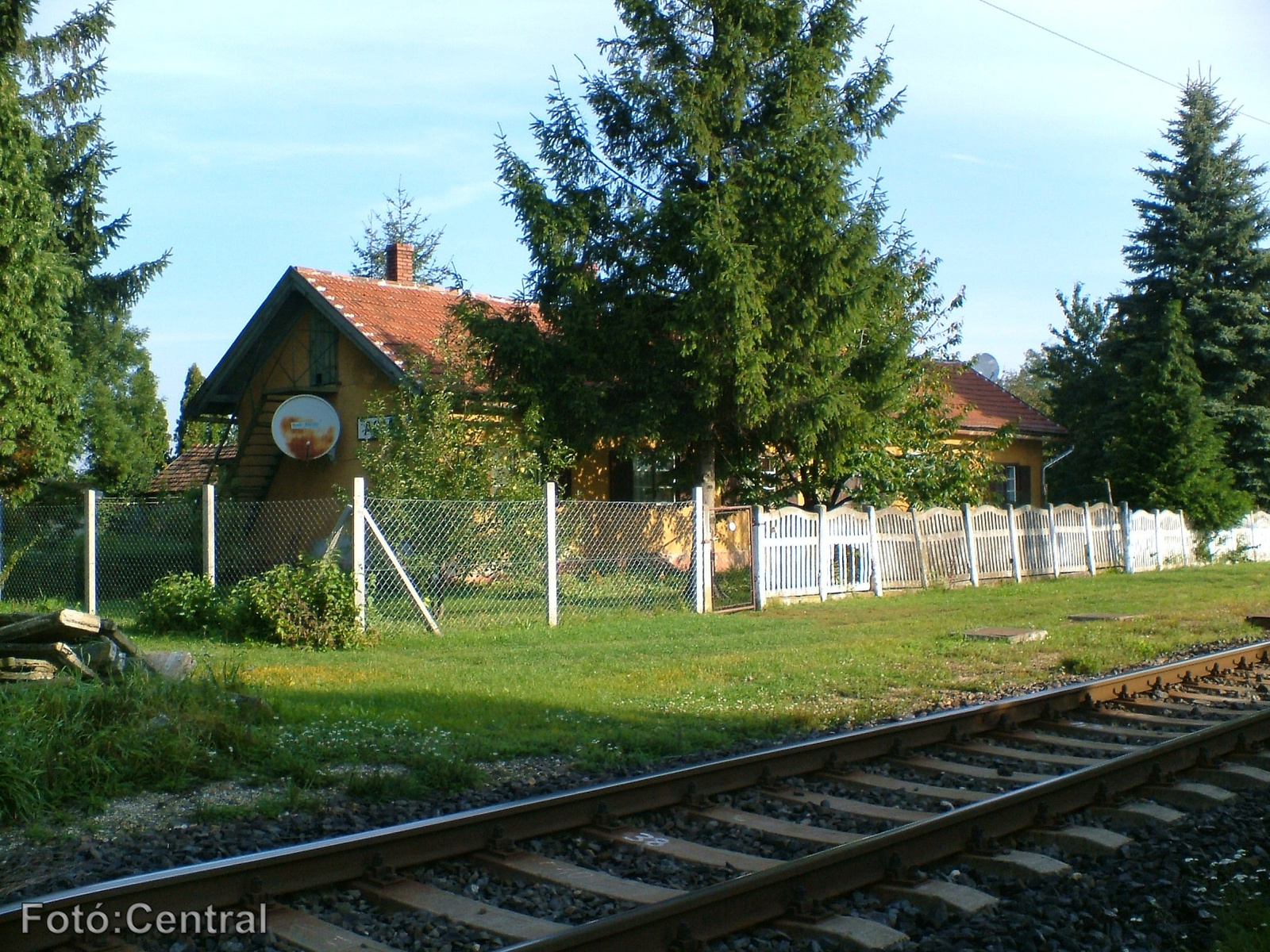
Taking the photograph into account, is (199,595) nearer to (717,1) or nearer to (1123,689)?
(1123,689)

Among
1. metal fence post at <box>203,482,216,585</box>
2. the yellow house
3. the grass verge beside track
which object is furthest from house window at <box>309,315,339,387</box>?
the grass verge beside track

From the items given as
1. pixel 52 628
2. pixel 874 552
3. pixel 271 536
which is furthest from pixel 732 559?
pixel 52 628

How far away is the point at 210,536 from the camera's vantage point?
44.5 feet

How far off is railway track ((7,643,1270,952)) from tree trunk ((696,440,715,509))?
1162 cm

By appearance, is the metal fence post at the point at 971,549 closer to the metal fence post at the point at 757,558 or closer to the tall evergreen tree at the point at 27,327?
the metal fence post at the point at 757,558

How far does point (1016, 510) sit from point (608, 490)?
25.7 ft

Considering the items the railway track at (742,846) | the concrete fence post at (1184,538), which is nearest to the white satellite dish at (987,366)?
the concrete fence post at (1184,538)

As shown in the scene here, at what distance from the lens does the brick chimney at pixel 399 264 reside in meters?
27.4

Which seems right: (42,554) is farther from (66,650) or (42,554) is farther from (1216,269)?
(1216,269)

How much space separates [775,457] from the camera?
21.1 metres

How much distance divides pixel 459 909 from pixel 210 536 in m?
10.1

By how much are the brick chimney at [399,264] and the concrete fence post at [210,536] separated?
14288 mm

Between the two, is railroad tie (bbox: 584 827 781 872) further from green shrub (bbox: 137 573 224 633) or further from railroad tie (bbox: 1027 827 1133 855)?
green shrub (bbox: 137 573 224 633)

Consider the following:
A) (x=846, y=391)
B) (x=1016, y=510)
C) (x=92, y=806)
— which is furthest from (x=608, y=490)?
(x=92, y=806)
